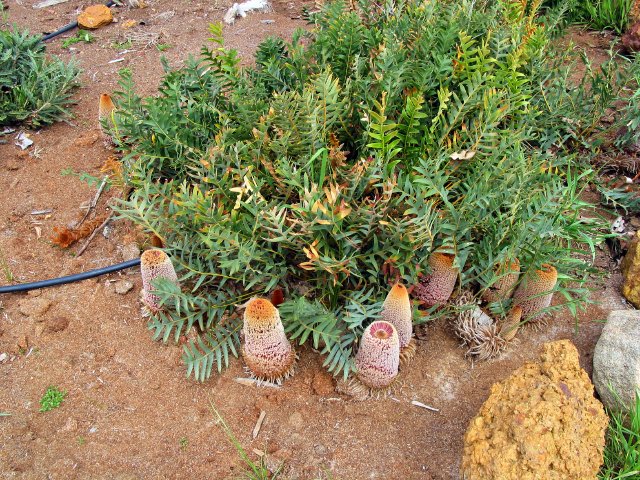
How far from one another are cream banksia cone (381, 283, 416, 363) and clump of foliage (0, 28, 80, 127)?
299 cm

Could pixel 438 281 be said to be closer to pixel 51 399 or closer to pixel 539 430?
pixel 539 430

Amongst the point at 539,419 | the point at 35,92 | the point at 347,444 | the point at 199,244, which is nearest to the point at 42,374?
the point at 199,244

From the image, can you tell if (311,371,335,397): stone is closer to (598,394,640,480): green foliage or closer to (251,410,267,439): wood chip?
(251,410,267,439): wood chip

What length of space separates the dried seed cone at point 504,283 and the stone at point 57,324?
6.61ft

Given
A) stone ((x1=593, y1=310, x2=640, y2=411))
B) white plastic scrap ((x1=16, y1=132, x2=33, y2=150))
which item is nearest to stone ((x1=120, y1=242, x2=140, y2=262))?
white plastic scrap ((x1=16, y1=132, x2=33, y2=150))

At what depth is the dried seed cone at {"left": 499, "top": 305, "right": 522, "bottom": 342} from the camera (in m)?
2.56

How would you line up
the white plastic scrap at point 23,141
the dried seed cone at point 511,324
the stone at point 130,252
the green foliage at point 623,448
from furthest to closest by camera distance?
1. the white plastic scrap at point 23,141
2. the stone at point 130,252
3. the dried seed cone at point 511,324
4. the green foliage at point 623,448

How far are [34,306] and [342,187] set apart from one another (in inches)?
65.7

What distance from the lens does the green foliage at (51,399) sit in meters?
2.51

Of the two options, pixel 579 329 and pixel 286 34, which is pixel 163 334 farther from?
pixel 286 34

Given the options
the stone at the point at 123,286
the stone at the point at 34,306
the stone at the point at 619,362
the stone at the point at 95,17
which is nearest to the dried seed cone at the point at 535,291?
the stone at the point at 619,362

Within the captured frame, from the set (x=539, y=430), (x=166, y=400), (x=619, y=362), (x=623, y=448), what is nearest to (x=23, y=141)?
(x=166, y=400)

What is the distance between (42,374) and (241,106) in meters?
1.53

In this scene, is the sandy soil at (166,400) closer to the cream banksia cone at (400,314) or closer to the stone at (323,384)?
the stone at (323,384)
